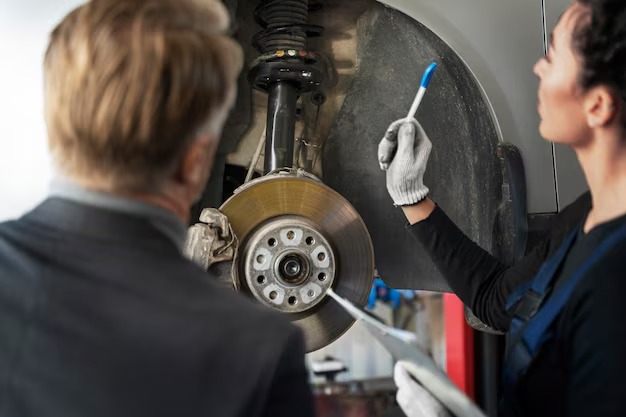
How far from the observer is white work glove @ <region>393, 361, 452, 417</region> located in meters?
0.70

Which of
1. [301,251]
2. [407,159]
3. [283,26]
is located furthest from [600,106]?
[283,26]

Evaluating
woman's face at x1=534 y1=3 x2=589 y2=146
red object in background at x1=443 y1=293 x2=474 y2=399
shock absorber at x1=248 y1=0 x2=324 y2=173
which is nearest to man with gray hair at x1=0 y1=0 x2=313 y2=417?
woman's face at x1=534 y1=3 x2=589 y2=146

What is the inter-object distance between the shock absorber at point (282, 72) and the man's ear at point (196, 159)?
0.70m

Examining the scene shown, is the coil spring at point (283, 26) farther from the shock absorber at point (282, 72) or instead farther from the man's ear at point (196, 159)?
the man's ear at point (196, 159)

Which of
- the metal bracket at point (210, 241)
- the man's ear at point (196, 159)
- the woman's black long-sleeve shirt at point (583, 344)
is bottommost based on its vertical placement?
the woman's black long-sleeve shirt at point (583, 344)

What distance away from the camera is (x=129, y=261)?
0.45 metres

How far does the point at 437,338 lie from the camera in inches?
108

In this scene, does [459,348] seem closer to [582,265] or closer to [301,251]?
[301,251]

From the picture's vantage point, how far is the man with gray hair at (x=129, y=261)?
42 centimetres

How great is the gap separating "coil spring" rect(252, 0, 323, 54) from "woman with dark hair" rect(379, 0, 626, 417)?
0.56 m

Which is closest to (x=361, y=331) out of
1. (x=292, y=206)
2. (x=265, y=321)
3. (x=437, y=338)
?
(x=437, y=338)

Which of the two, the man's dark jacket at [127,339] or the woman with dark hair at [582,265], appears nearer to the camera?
the man's dark jacket at [127,339]

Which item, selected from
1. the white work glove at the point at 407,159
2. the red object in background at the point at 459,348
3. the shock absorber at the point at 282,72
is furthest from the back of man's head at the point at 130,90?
the red object in background at the point at 459,348

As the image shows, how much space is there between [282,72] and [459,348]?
1.54 metres
